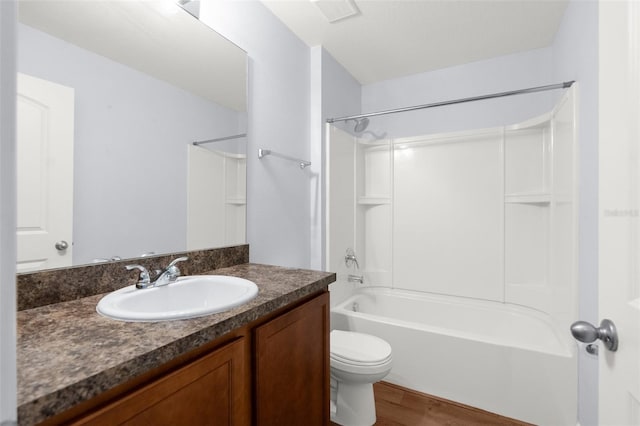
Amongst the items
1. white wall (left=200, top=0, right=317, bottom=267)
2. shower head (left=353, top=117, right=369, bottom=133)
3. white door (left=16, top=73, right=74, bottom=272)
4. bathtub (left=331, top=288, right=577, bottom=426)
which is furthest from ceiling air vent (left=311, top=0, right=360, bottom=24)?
bathtub (left=331, top=288, right=577, bottom=426)

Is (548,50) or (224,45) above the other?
(548,50)

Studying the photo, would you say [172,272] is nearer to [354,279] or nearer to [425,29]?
[354,279]

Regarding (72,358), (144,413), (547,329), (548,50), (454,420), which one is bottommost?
(454,420)

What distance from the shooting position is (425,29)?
208cm

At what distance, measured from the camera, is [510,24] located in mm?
2025

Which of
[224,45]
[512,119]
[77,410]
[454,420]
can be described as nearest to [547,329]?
[454,420]

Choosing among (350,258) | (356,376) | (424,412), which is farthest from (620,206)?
(350,258)

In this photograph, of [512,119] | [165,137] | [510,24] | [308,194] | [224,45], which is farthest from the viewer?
[512,119]

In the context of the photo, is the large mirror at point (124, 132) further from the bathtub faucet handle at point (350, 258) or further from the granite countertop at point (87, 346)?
the bathtub faucet handle at point (350, 258)

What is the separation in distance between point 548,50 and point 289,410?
9.78 feet

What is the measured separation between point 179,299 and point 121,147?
62 cm

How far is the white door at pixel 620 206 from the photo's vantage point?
0.52 metres

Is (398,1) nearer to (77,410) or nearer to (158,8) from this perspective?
(158,8)

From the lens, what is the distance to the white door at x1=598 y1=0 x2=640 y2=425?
0.52 metres
